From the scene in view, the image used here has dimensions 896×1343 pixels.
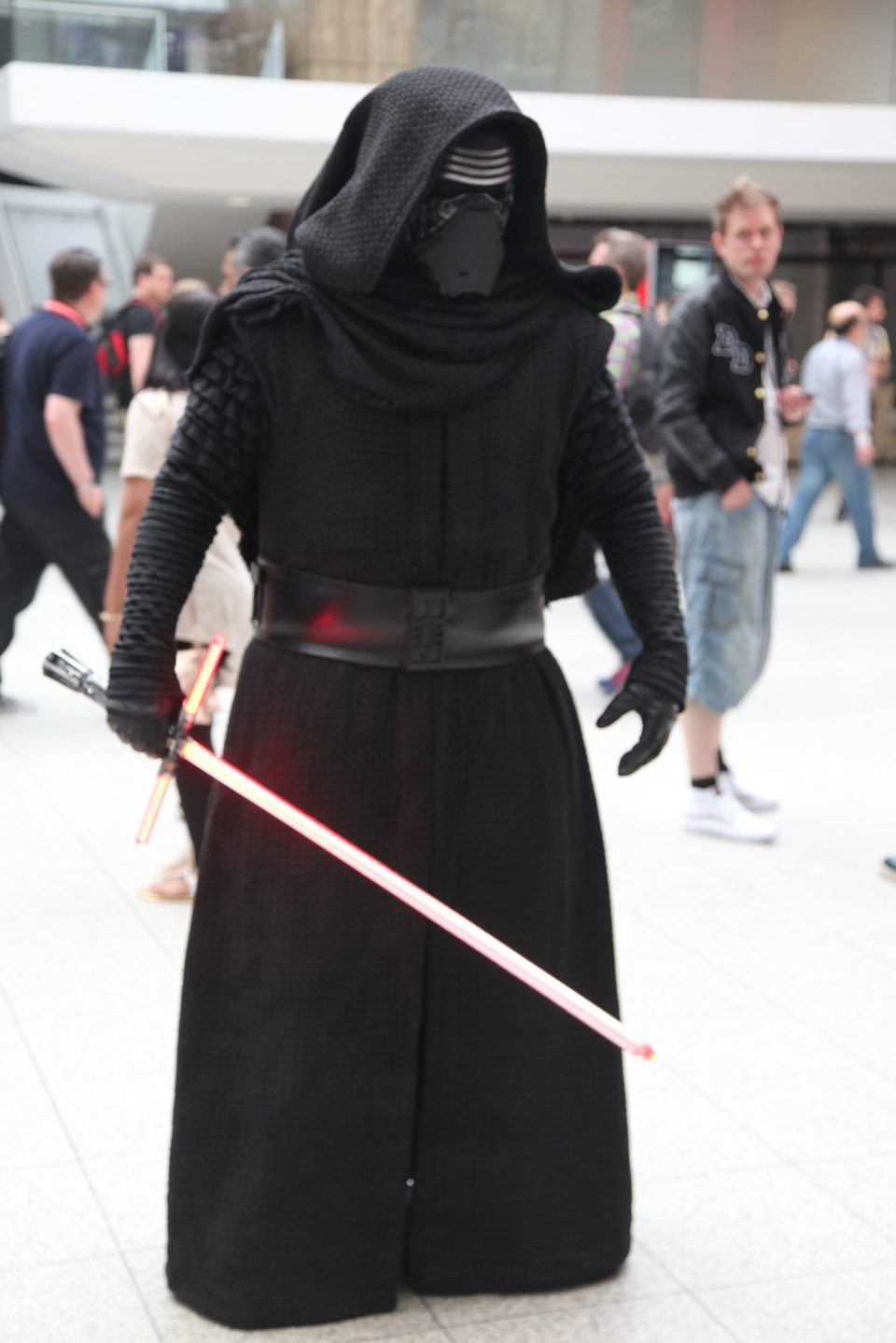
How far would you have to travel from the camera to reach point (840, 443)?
1152 cm

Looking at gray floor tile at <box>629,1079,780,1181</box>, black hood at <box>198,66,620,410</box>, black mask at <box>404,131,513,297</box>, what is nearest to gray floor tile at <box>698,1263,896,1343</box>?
gray floor tile at <box>629,1079,780,1181</box>

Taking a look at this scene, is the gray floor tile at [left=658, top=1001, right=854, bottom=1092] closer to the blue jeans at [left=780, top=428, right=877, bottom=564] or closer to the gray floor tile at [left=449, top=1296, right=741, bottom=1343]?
the gray floor tile at [left=449, top=1296, right=741, bottom=1343]

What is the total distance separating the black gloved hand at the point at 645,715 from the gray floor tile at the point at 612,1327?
825 millimetres

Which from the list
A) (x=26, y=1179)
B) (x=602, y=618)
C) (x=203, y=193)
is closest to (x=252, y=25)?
(x=203, y=193)

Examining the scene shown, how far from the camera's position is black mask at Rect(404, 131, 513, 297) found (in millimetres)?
2406

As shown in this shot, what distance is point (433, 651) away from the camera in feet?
8.50

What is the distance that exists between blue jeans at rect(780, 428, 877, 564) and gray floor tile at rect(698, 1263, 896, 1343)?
8.99m

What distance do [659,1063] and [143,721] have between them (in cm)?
168

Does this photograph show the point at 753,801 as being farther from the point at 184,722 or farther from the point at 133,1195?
the point at 184,722

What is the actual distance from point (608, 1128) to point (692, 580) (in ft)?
9.02

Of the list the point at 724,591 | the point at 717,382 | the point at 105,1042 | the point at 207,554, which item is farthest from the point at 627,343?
the point at 105,1042

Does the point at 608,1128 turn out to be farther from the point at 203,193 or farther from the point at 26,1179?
the point at 203,193

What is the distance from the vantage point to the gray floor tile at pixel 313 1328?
2584 mm

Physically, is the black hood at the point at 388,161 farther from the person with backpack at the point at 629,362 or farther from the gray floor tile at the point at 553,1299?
the person with backpack at the point at 629,362
